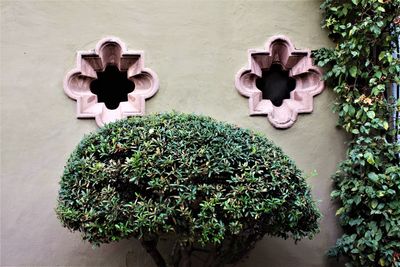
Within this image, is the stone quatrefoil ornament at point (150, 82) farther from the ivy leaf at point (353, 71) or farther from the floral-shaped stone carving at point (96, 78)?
the ivy leaf at point (353, 71)

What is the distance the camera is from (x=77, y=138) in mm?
4199

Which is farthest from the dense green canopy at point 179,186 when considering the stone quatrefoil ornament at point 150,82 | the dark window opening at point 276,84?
the dark window opening at point 276,84

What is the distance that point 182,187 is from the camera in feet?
10.4

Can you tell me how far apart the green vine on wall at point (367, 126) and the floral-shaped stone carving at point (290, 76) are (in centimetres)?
14

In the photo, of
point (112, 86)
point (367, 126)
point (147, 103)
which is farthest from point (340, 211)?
point (112, 86)

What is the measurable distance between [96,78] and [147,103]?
19.6 inches

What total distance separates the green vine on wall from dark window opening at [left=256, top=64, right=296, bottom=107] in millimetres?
336

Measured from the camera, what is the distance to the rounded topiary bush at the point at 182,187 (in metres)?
3.17

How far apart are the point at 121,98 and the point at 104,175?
1314 mm

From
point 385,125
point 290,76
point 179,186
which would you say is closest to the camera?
point 179,186

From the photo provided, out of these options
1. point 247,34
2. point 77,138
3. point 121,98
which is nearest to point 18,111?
point 77,138

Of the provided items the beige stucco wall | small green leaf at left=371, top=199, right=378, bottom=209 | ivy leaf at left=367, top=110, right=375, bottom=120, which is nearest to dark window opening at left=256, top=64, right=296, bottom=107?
the beige stucco wall

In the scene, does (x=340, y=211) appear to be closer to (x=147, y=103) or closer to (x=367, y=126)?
(x=367, y=126)

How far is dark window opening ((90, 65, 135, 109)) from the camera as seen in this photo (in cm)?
444
